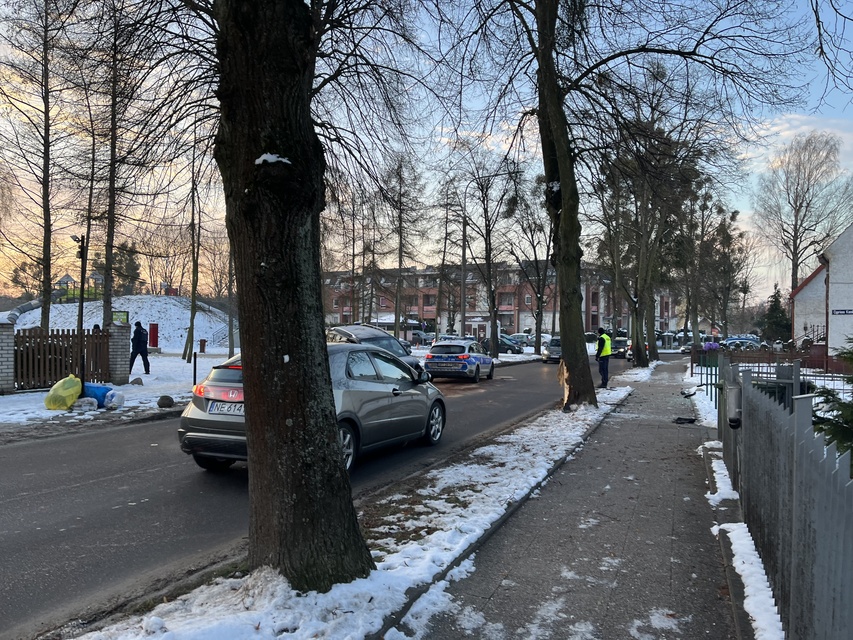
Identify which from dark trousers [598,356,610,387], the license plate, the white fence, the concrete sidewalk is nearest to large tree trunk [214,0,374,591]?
the concrete sidewalk

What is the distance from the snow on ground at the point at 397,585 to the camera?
3.18 meters

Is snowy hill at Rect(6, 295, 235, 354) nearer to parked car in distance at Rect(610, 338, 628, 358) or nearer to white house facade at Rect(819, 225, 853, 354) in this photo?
parked car in distance at Rect(610, 338, 628, 358)

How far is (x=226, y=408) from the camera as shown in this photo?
6945mm

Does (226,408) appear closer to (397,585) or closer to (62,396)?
(397,585)

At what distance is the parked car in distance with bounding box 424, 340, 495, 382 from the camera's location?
2175 centimetres

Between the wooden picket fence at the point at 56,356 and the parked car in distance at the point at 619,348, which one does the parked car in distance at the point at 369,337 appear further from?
the parked car in distance at the point at 619,348

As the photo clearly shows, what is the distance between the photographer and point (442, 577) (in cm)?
410

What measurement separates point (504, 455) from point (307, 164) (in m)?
5.38

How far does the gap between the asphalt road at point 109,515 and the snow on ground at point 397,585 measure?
0.81m

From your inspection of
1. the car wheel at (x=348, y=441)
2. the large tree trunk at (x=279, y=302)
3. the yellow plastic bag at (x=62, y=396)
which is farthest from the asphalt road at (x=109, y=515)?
the yellow plastic bag at (x=62, y=396)

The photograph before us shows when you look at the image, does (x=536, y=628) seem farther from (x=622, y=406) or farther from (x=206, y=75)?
(x=622, y=406)

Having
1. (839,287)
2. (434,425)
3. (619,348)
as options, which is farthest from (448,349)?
(619,348)

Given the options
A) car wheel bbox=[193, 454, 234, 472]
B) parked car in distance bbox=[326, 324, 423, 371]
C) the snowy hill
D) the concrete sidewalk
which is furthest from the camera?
the snowy hill

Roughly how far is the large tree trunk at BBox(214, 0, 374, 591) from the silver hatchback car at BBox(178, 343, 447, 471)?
8.03 feet
